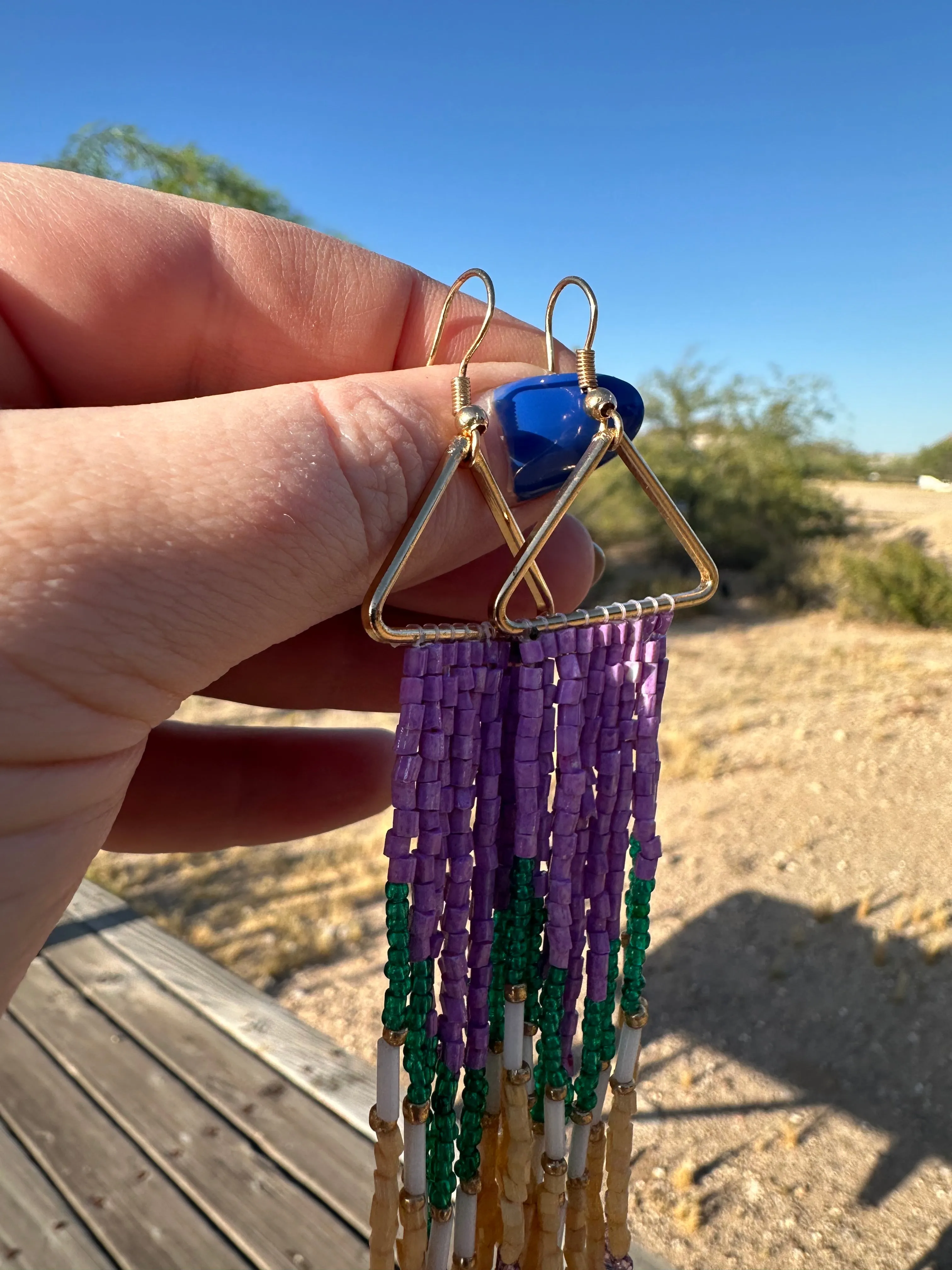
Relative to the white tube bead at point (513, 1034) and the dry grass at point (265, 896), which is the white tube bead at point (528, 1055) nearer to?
the white tube bead at point (513, 1034)

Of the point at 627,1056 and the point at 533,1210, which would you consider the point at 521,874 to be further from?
the point at 533,1210

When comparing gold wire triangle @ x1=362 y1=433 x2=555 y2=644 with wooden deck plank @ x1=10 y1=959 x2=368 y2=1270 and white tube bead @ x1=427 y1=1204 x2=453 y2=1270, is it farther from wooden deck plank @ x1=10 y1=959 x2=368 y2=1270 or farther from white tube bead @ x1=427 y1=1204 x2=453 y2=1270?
wooden deck plank @ x1=10 y1=959 x2=368 y2=1270

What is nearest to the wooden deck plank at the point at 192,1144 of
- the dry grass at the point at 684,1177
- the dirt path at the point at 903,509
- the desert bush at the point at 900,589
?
the dry grass at the point at 684,1177

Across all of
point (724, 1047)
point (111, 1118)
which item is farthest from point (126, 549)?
point (724, 1047)

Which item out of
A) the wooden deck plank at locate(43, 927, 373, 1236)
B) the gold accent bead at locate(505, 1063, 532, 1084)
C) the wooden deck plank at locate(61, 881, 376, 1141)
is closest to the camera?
the gold accent bead at locate(505, 1063, 532, 1084)

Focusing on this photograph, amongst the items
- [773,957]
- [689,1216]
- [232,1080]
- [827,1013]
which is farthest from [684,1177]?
[232,1080]

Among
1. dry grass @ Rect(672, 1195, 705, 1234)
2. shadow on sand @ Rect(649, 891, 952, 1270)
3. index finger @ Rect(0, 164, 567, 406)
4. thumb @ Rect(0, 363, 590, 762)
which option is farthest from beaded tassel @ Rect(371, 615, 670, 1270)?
shadow on sand @ Rect(649, 891, 952, 1270)
